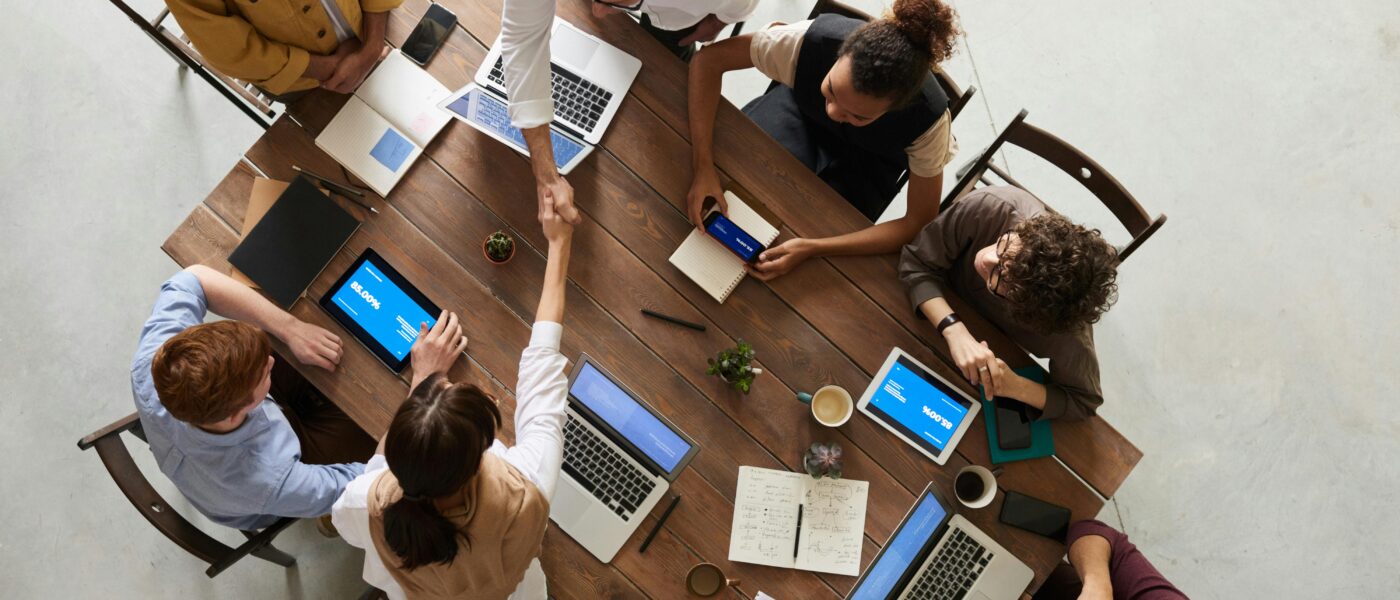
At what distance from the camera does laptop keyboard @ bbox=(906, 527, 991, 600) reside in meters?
1.98

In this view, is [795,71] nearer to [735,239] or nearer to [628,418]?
[735,239]

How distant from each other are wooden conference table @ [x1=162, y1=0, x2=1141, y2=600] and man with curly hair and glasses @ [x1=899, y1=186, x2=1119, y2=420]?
0.24 feet

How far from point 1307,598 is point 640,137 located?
114 inches

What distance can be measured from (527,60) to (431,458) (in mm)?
985

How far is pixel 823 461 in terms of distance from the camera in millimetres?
1943

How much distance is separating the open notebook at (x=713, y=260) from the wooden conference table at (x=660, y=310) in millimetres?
29

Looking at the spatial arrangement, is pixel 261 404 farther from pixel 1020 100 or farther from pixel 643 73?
pixel 1020 100

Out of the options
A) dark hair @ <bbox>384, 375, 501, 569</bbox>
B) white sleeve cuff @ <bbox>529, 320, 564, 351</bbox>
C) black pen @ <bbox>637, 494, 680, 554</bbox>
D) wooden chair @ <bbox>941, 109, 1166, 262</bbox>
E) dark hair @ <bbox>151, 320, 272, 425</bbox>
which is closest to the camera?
dark hair @ <bbox>384, 375, 501, 569</bbox>

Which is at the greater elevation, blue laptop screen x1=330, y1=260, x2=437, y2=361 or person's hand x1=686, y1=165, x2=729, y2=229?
person's hand x1=686, y1=165, x2=729, y2=229

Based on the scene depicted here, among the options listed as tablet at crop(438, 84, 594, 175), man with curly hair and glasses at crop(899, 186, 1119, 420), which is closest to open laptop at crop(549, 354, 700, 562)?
tablet at crop(438, 84, 594, 175)

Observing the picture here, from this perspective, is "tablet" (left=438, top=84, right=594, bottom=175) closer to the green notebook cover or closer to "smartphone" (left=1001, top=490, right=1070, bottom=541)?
the green notebook cover

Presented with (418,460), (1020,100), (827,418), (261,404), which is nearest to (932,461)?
(827,418)

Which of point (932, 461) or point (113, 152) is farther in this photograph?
point (113, 152)

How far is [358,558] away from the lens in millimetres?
2725
